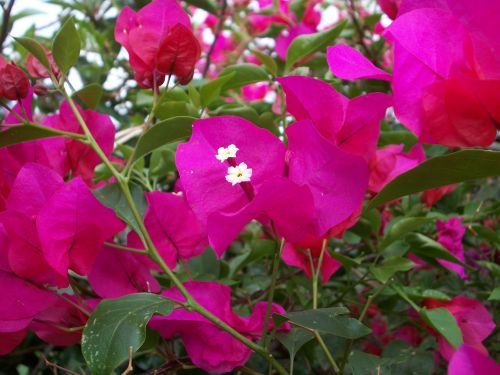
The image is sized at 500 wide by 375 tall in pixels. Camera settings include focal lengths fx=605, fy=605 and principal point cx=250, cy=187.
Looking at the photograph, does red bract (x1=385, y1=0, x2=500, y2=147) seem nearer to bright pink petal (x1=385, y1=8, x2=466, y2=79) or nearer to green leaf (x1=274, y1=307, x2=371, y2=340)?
bright pink petal (x1=385, y1=8, x2=466, y2=79)

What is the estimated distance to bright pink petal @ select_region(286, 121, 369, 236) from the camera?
0.48 meters

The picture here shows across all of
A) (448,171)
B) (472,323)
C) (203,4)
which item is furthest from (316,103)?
(203,4)

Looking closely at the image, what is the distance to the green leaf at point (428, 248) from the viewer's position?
0.72 m

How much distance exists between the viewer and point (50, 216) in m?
0.54

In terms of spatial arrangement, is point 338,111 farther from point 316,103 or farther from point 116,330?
point 116,330

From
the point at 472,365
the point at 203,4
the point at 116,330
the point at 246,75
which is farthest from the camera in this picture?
the point at 203,4

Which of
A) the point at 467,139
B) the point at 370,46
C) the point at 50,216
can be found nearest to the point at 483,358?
the point at 467,139

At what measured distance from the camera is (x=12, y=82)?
57cm

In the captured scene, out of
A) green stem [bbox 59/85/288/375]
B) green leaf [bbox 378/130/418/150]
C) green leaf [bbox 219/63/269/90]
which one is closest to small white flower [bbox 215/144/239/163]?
green stem [bbox 59/85/288/375]

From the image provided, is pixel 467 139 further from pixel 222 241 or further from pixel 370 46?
pixel 370 46

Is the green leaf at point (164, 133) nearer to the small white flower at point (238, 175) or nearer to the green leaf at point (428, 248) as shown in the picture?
the small white flower at point (238, 175)

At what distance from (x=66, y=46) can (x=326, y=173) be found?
288 mm

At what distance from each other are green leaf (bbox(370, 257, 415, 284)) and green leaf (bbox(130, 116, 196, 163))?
0.26 m

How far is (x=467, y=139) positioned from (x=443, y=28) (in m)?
0.09
